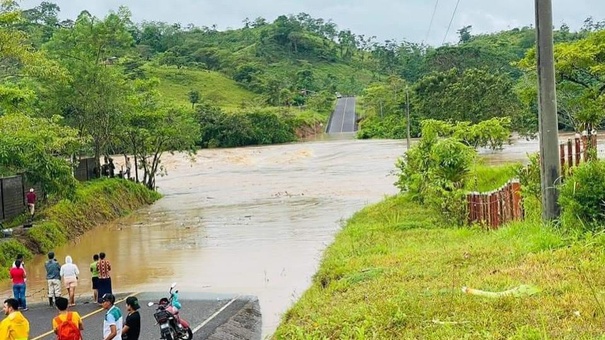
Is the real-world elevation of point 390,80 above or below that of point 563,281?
above

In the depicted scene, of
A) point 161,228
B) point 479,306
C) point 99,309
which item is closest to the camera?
point 479,306

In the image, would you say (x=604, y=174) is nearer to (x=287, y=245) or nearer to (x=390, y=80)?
(x=287, y=245)

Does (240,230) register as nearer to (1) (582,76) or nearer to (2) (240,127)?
(1) (582,76)

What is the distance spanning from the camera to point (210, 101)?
10462cm

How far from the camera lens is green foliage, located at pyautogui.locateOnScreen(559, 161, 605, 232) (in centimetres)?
1164

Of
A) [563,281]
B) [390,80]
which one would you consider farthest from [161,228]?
[390,80]

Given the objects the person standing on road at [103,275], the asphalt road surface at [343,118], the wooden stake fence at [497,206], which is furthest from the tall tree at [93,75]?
the asphalt road surface at [343,118]

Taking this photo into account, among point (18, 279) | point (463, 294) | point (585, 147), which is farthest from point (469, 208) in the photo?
point (463, 294)

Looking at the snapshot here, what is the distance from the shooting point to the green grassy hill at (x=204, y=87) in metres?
106

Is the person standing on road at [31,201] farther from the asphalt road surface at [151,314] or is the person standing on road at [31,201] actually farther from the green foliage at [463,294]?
the green foliage at [463,294]

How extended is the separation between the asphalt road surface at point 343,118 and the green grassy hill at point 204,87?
13.2 metres

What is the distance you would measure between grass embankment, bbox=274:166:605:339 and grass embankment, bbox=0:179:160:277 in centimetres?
1403

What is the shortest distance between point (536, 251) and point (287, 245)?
15040 mm

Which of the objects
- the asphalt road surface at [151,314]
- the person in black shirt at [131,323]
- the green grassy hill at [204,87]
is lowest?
the asphalt road surface at [151,314]
